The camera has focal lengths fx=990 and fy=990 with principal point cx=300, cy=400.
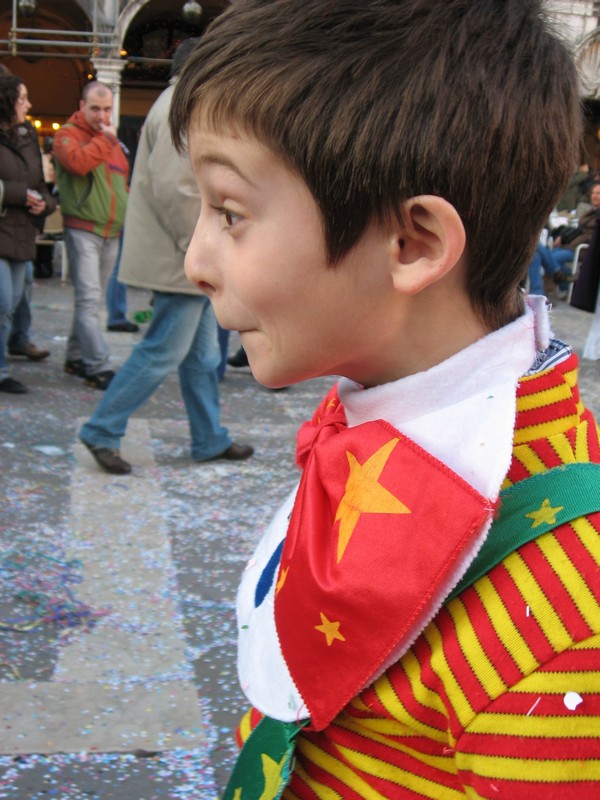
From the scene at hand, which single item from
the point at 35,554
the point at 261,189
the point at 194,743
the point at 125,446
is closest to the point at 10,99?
the point at 125,446

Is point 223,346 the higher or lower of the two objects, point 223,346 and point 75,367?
the higher

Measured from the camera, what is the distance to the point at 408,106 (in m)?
0.89

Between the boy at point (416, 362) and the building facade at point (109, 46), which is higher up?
the boy at point (416, 362)

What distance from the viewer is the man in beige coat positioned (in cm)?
454

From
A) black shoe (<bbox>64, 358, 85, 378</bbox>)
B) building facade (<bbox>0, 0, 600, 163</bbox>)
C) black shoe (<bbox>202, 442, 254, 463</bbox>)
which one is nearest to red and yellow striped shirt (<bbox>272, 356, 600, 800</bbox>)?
black shoe (<bbox>202, 442, 254, 463</bbox>)

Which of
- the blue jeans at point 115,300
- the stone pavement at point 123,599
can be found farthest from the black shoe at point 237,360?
the blue jeans at point 115,300

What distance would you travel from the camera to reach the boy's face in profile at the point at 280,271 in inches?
37.1

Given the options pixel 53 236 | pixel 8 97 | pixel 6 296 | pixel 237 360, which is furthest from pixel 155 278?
pixel 53 236

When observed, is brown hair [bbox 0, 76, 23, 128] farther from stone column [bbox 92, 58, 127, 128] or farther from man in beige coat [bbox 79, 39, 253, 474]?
stone column [bbox 92, 58, 127, 128]

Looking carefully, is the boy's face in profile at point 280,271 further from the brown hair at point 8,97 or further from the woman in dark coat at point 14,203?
the brown hair at point 8,97

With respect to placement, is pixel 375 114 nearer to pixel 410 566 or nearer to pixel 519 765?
pixel 410 566

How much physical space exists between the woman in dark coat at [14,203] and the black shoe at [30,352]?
826mm

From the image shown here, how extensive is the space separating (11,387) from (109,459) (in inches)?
68.6

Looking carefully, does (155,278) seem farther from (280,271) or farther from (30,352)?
(280,271)
